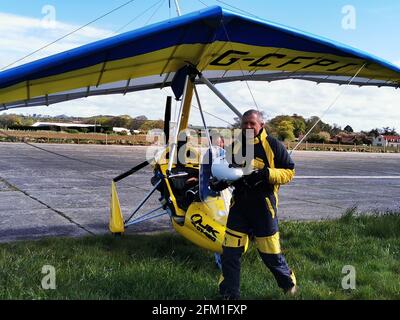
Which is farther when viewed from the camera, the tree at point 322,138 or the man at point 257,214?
the tree at point 322,138

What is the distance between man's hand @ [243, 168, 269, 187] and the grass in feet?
3.90

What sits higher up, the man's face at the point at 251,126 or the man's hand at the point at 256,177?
the man's face at the point at 251,126

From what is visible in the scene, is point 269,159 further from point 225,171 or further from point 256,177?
point 225,171

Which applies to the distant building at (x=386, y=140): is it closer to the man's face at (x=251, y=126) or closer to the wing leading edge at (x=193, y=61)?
the wing leading edge at (x=193, y=61)

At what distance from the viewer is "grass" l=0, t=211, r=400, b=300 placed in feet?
14.8

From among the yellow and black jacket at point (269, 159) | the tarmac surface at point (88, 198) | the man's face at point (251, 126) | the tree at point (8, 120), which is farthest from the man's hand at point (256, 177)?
the tree at point (8, 120)

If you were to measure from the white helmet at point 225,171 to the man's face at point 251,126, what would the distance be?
1.22 ft

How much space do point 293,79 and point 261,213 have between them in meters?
5.41

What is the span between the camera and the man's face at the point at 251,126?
4531mm

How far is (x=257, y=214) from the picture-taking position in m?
4.47

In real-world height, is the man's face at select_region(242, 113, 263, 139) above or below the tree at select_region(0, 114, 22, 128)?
below

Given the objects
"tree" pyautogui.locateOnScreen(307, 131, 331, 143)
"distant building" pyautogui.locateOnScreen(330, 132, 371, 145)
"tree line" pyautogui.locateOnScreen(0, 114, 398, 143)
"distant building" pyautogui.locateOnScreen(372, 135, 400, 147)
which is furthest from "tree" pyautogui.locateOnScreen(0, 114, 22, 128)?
"distant building" pyautogui.locateOnScreen(372, 135, 400, 147)

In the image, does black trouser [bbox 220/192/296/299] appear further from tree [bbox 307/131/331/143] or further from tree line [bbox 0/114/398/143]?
tree [bbox 307/131/331/143]

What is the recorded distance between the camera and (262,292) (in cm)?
467
